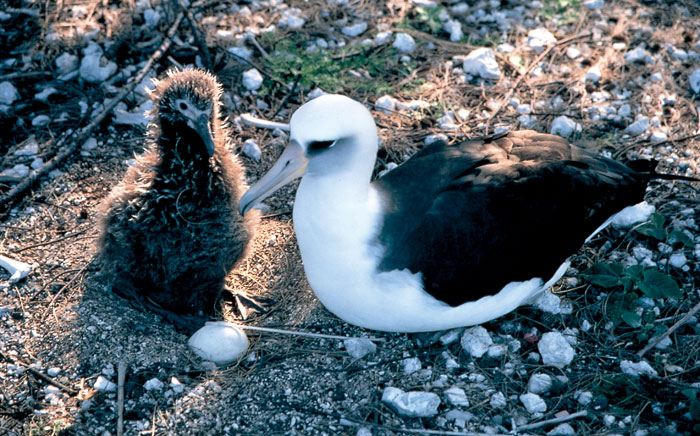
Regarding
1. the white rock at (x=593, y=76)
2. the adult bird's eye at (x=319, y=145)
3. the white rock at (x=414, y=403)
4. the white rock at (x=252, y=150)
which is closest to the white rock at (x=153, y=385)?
the white rock at (x=414, y=403)

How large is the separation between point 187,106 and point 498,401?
7.60ft

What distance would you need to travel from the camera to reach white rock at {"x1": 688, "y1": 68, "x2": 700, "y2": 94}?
547 cm

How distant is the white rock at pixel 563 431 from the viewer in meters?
3.51

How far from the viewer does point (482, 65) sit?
5.61 meters

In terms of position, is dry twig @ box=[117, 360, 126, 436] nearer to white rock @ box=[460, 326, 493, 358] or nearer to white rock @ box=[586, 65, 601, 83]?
white rock @ box=[460, 326, 493, 358]

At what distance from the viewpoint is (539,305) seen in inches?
164

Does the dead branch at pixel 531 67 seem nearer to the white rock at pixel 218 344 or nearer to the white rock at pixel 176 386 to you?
the white rock at pixel 218 344

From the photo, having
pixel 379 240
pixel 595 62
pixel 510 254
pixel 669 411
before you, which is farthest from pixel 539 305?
pixel 595 62

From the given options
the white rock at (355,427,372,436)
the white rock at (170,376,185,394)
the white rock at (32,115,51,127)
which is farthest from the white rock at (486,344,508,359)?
the white rock at (32,115,51,127)

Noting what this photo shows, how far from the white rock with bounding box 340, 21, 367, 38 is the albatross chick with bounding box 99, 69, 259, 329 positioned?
7.34 ft

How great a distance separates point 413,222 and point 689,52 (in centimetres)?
359

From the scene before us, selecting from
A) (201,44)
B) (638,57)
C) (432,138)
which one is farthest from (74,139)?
(638,57)

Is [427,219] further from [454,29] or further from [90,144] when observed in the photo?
[454,29]

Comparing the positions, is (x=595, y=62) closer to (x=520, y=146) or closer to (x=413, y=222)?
(x=520, y=146)
